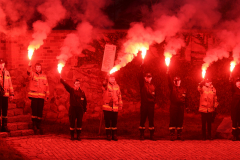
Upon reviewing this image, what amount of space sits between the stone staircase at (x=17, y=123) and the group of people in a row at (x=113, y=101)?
25 centimetres

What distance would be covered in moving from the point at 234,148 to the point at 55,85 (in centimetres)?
708

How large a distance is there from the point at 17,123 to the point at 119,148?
3789mm

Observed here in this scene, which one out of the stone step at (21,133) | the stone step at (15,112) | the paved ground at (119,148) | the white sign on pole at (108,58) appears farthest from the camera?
the stone step at (15,112)

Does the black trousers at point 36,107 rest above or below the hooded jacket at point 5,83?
below

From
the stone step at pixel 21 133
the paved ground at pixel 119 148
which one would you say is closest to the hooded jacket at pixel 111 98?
the paved ground at pixel 119 148

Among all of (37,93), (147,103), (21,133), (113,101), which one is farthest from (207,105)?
(21,133)

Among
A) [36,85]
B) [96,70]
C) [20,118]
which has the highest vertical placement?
[96,70]

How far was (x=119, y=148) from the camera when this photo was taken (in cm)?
816

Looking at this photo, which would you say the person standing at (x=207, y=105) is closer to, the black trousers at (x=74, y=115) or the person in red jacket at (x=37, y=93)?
the black trousers at (x=74, y=115)

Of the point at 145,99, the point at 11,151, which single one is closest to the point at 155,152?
the point at 145,99

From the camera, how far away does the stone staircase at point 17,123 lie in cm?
925

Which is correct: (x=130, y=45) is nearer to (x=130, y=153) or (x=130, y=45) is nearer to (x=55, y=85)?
(x=55, y=85)

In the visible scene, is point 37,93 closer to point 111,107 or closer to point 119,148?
point 111,107

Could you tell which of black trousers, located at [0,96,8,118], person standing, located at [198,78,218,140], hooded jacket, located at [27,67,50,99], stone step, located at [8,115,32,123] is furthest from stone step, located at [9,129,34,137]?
person standing, located at [198,78,218,140]
